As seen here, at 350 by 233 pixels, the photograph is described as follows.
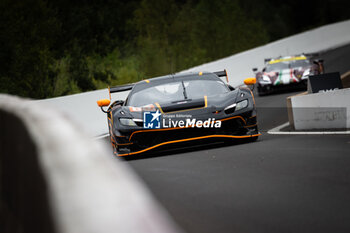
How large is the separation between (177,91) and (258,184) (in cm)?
446

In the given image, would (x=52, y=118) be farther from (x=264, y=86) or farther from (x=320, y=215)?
(x=264, y=86)

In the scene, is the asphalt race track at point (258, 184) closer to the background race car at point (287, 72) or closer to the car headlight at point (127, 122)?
the car headlight at point (127, 122)

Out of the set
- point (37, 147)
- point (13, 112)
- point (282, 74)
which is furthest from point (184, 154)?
point (282, 74)

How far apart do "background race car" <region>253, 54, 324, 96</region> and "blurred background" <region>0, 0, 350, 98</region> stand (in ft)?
32.8

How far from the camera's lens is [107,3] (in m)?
49.2

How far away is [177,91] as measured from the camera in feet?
35.0

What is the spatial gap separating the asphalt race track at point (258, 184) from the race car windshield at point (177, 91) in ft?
2.89

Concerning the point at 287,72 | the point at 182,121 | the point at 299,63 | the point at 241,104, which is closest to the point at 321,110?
the point at 241,104

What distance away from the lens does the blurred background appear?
26.5m

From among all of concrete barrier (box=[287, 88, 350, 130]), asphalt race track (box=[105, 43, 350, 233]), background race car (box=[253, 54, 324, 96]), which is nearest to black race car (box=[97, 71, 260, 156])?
asphalt race track (box=[105, 43, 350, 233])

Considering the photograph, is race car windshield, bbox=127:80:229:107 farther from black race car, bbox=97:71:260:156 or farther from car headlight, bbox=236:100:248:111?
car headlight, bbox=236:100:248:111

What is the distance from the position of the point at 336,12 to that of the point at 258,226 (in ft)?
272

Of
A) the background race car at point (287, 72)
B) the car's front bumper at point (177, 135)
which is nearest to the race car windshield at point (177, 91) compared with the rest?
the car's front bumper at point (177, 135)

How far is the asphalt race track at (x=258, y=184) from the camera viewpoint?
4777mm
